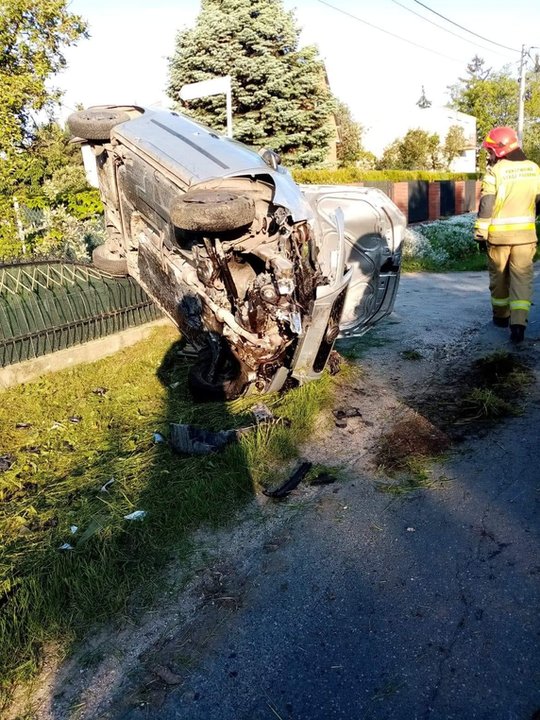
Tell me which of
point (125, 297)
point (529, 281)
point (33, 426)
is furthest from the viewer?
point (125, 297)

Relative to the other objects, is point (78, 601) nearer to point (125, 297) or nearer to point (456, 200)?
point (125, 297)

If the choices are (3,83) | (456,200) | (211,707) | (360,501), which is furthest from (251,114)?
(211,707)

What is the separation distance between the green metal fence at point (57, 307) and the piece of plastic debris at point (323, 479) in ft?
10.1

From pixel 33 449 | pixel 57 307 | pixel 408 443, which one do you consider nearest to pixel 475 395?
pixel 408 443

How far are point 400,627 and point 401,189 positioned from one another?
16.2 m

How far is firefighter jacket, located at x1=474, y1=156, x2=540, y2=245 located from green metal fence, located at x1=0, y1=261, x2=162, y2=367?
3734mm

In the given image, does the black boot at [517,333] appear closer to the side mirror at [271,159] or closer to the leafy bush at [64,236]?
the side mirror at [271,159]

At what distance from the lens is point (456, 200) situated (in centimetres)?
2172

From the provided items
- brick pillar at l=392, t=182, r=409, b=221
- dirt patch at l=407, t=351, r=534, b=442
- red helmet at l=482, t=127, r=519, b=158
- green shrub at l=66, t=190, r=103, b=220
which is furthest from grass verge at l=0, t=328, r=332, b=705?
brick pillar at l=392, t=182, r=409, b=221

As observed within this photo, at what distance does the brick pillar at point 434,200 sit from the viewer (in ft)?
62.7

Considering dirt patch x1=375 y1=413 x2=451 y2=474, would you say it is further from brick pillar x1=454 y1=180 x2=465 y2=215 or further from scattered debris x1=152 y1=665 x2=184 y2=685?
brick pillar x1=454 y1=180 x2=465 y2=215

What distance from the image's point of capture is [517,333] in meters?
5.64

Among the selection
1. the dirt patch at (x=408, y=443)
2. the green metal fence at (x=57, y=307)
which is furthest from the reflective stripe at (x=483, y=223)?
the green metal fence at (x=57, y=307)

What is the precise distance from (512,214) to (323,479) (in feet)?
11.7
